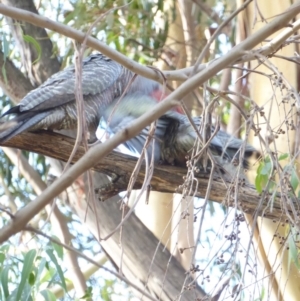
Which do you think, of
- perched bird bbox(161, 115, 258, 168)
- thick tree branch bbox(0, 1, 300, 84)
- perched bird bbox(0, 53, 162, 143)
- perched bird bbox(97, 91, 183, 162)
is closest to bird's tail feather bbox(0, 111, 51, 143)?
perched bird bbox(0, 53, 162, 143)

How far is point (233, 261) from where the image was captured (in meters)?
0.97

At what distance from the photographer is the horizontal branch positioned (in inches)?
57.2

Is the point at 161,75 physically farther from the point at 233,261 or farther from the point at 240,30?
the point at 240,30

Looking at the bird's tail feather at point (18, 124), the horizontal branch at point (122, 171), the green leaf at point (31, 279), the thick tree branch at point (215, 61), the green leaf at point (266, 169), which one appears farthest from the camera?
the green leaf at point (31, 279)

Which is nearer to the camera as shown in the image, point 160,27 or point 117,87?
point 117,87

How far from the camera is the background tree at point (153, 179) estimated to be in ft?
2.92

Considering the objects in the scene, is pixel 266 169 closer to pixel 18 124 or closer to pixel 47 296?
pixel 18 124

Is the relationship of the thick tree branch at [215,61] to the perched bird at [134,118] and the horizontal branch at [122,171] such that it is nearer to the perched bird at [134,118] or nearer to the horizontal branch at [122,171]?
the horizontal branch at [122,171]

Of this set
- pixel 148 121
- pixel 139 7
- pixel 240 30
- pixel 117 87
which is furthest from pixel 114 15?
pixel 148 121

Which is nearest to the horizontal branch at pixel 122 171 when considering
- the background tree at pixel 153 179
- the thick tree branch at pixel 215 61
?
the background tree at pixel 153 179

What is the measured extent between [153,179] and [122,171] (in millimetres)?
98

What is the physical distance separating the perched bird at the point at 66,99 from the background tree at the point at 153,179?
0.05 m

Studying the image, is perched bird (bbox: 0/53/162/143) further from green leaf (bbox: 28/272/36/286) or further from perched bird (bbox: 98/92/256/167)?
green leaf (bbox: 28/272/36/286)

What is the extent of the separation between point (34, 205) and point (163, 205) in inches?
75.4
